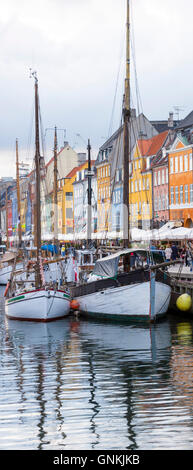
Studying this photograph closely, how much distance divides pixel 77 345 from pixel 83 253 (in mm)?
21668

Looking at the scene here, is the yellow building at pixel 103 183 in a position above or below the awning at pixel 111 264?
above

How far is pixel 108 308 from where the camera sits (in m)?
36.0

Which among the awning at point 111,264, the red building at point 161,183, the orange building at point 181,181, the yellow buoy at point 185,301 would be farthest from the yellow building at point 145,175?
the awning at point 111,264

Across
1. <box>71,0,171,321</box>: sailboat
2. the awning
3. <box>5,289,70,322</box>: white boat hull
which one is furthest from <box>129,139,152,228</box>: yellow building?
the awning

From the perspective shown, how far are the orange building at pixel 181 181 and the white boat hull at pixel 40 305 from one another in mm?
47674

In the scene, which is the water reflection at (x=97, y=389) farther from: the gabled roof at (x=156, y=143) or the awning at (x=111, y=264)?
the gabled roof at (x=156, y=143)

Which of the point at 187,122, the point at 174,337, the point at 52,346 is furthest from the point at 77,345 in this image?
the point at 187,122

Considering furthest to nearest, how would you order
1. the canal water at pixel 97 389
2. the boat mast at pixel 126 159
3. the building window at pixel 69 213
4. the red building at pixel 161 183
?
the building window at pixel 69 213, the red building at pixel 161 183, the boat mast at pixel 126 159, the canal water at pixel 97 389

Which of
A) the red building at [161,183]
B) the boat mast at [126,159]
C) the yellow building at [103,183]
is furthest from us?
the yellow building at [103,183]

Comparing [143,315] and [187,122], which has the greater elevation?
[187,122]

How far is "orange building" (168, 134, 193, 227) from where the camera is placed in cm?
8544

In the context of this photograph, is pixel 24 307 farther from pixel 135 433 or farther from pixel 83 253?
pixel 135 433

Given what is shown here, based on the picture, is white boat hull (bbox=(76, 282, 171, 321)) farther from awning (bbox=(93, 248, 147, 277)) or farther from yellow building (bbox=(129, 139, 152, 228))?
yellow building (bbox=(129, 139, 152, 228))

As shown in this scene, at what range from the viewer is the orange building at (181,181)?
85.4 meters
